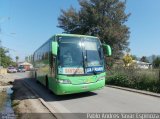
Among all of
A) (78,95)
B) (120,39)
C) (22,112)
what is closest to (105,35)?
(120,39)

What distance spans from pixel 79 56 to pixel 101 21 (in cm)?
2994

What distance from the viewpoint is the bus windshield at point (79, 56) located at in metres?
13.5

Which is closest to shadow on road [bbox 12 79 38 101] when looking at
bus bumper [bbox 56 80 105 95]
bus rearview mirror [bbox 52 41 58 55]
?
bus bumper [bbox 56 80 105 95]

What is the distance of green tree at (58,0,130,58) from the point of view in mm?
42625

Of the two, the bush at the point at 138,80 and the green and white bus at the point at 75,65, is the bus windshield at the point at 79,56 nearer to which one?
the green and white bus at the point at 75,65

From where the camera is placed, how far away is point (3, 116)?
11875 millimetres

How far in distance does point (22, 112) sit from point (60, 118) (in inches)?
98.8

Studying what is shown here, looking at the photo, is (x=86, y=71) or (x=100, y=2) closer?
(x=86, y=71)

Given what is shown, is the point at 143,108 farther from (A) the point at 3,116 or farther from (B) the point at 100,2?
(B) the point at 100,2

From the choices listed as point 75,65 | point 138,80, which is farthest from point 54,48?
point 138,80

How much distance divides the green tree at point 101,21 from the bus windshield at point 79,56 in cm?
2781

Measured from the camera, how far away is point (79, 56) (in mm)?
13883

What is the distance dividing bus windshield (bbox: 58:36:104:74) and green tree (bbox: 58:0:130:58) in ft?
91.2

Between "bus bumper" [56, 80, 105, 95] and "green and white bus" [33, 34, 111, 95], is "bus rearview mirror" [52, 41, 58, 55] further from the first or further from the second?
"bus bumper" [56, 80, 105, 95]
